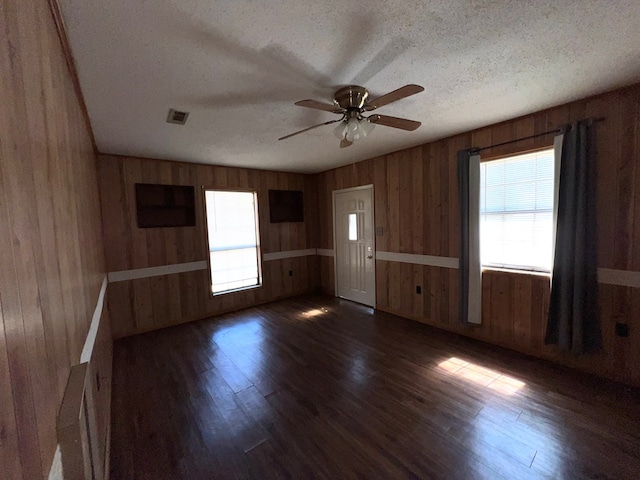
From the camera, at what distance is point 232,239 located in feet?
15.0

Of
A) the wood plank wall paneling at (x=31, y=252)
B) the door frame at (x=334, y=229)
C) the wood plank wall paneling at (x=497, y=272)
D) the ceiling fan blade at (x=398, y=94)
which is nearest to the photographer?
the wood plank wall paneling at (x=31, y=252)

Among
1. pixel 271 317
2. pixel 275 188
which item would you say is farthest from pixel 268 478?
pixel 275 188

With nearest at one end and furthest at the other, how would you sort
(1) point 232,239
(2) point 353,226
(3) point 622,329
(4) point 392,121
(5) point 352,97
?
(5) point 352,97, (4) point 392,121, (3) point 622,329, (1) point 232,239, (2) point 353,226

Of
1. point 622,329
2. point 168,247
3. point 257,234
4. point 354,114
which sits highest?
point 354,114

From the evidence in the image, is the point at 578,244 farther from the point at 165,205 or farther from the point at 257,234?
the point at 165,205

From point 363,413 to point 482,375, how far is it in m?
1.23

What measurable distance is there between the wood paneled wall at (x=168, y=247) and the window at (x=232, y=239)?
5.5 inches

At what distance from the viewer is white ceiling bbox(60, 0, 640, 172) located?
49.9 inches

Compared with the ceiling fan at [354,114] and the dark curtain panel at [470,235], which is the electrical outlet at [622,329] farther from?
Result: the ceiling fan at [354,114]

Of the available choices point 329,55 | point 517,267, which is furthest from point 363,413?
point 329,55

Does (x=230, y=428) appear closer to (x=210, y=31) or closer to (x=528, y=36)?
(x=210, y=31)

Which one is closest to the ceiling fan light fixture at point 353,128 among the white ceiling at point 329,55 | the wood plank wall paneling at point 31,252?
the white ceiling at point 329,55

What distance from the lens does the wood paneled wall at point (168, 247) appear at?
11.5 feet

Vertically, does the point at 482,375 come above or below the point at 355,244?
below
